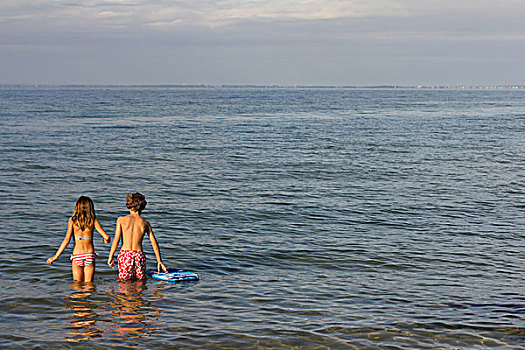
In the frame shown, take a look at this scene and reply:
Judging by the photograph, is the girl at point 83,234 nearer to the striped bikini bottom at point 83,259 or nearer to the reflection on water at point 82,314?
the striped bikini bottom at point 83,259

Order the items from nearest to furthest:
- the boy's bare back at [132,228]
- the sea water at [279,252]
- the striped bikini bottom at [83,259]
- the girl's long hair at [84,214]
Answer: the sea water at [279,252]
the girl's long hair at [84,214]
the boy's bare back at [132,228]
the striped bikini bottom at [83,259]

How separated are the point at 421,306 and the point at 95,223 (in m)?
5.99

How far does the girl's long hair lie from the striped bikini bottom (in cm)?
65

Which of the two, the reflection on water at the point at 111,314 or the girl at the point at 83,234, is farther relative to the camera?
the girl at the point at 83,234

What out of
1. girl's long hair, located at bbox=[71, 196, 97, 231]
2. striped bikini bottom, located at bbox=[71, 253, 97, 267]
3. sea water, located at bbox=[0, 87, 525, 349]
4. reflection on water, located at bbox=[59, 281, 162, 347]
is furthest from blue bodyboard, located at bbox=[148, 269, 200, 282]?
girl's long hair, located at bbox=[71, 196, 97, 231]

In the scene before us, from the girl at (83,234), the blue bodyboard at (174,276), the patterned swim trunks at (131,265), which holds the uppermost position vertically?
the girl at (83,234)

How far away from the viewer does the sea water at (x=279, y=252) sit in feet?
32.0

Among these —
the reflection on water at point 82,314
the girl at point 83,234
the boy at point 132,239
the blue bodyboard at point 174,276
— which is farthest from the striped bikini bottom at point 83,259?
the blue bodyboard at point 174,276

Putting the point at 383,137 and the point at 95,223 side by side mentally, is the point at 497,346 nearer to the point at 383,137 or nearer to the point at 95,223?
the point at 95,223

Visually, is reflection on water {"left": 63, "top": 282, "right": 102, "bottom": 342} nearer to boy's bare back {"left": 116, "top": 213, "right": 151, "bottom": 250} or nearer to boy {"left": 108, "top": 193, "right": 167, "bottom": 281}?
boy {"left": 108, "top": 193, "right": 167, "bottom": 281}

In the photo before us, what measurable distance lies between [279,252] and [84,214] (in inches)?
216

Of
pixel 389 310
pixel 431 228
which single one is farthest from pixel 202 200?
pixel 389 310

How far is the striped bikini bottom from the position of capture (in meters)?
11.3

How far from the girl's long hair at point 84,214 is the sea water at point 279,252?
1.36m
